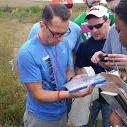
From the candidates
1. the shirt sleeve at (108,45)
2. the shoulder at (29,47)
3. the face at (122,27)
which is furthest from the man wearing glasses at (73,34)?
the face at (122,27)

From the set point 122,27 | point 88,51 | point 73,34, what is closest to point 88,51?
point 88,51

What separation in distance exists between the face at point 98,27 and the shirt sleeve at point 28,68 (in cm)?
82

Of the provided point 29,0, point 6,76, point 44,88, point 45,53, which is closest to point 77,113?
point 44,88

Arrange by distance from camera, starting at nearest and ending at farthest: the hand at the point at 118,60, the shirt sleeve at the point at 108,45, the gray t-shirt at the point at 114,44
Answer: the hand at the point at 118,60
the gray t-shirt at the point at 114,44
the shirt sleeve at the point at 108,45

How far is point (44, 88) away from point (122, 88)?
0.80 m

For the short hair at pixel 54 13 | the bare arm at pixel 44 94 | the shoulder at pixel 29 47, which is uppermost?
the short hair at pixel 54 13

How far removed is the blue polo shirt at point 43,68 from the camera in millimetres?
2713

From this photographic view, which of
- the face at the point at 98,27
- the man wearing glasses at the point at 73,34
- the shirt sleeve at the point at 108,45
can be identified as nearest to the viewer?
the shirt sleeve at the point at 108,45

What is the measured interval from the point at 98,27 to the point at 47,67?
0.77 metres

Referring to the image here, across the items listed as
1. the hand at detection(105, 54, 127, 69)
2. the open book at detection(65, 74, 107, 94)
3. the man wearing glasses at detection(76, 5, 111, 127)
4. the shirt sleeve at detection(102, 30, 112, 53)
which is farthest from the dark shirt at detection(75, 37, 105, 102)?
the hand at detection(105, 54, 127, 69)

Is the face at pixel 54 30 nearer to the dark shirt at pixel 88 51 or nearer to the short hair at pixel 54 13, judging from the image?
the short hair at pixel 54 13

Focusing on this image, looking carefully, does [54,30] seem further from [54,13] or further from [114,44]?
[114,44]

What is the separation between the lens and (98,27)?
10.9ft

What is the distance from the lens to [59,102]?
296 centimetres
